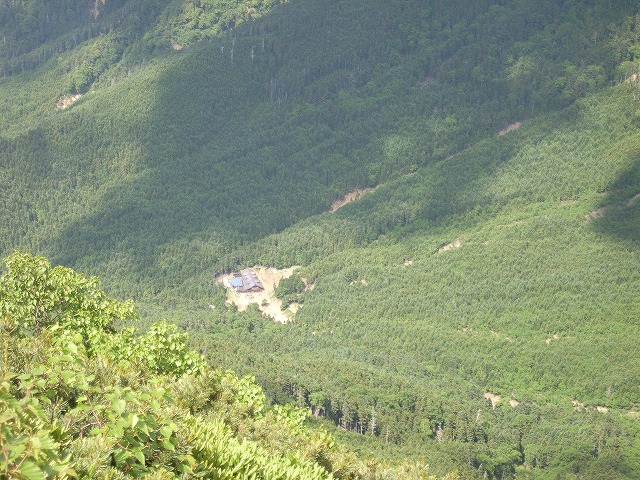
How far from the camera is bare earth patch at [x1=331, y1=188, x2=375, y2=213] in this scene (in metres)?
186

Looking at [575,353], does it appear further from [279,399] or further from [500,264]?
[279,399]

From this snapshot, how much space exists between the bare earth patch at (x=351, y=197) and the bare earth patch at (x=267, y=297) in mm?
25333

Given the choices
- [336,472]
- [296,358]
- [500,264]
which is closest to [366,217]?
[500,264]

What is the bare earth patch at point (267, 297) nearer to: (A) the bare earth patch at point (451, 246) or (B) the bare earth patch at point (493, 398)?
(A) the bare earth patch at point (451, 246)

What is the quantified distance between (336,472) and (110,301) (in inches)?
764

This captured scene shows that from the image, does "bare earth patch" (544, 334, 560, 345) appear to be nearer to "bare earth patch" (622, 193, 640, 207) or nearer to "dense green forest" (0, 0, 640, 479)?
"dense green forest" (0, 0, 640, 479)

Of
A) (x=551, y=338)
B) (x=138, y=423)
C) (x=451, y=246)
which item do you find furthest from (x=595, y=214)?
(x=138, y=423)

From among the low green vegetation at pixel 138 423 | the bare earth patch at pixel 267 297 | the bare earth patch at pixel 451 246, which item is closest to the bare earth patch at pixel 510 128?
the bare earth patch at pixel 451 246

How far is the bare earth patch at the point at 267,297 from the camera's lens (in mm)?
152000

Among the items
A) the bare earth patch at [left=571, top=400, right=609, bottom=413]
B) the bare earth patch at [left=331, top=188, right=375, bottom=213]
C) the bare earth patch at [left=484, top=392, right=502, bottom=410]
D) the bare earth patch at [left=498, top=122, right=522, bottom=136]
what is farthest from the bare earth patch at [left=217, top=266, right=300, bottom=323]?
the bare earth patch at [left=498, top=122, right=522, bottom=136]

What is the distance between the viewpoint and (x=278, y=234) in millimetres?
174750

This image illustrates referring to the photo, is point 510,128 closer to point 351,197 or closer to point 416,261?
point 351,197

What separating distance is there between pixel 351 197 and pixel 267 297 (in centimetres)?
3867

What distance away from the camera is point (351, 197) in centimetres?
18800
